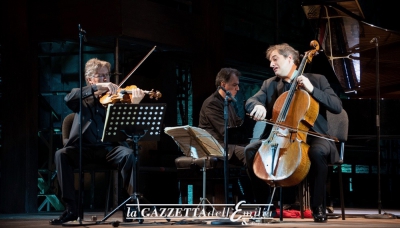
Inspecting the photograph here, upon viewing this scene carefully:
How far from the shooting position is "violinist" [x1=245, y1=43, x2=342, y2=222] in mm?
4754

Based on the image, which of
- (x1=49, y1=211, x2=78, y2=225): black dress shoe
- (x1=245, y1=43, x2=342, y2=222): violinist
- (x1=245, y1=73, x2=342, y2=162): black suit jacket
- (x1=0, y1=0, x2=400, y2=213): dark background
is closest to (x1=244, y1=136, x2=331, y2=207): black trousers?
(x1=245, y1=43, x2=342, y2=222): violinist

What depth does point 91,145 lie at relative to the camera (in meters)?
5.18

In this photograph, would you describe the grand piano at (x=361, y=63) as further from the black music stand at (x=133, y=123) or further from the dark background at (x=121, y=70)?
the black music stand at (x=133, y=123)

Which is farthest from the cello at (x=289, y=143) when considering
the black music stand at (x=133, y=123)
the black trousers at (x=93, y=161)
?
the black trousers at (x=93, y=161)

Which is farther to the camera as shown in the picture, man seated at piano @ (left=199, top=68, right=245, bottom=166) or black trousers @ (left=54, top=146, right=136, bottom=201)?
man seated at piano @ (left=199, top=68, right=245, bottom=166)

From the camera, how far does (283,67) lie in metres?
5.08

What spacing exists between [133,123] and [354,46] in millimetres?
2511

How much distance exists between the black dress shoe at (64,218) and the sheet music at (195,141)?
3.40 feet

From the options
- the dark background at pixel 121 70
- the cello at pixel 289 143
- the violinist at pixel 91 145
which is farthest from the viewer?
the dark background at pixel 121 70

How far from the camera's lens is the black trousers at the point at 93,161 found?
192 inches

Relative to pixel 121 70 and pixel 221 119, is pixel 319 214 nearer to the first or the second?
pixel 221 119

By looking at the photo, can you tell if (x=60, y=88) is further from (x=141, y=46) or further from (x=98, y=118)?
(x=98, y=118)

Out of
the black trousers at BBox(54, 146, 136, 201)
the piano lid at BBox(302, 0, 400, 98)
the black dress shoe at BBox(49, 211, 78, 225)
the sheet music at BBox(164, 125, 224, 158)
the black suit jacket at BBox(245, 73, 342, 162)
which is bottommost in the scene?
the black dress shoe at BBox(49, 211, 78, 225)

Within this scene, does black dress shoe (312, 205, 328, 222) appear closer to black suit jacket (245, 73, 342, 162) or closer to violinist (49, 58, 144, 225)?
black suit jacket (245, 73, 342, 162)
